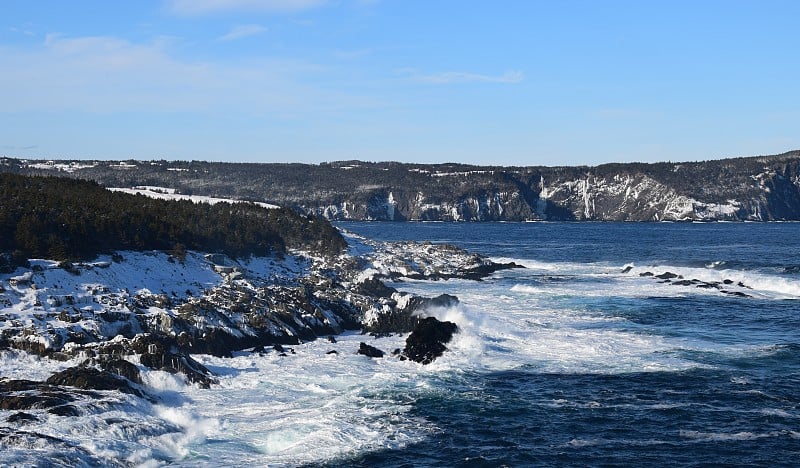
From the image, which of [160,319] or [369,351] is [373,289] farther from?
[160,319]

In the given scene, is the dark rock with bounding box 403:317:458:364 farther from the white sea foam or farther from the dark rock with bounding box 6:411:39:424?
the dark rock with bounding box 6:411:39:424

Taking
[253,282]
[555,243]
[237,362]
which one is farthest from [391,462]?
[555,243]

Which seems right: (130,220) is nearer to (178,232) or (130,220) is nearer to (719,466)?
(178,232)

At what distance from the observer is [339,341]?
129 ft

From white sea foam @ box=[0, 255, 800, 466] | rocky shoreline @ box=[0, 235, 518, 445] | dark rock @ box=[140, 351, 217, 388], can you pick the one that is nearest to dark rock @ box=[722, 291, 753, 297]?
white sea foam @ box=[0, 255, 800, 466]

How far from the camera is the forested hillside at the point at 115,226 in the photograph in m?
41.0

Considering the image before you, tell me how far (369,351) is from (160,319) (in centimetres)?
988

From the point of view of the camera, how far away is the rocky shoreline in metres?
26.7

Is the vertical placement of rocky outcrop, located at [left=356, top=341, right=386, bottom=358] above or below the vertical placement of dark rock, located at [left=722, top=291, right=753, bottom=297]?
below

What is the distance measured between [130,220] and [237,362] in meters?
17.7

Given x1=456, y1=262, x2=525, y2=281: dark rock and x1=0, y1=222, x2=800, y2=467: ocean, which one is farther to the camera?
x1=456, y1=262, x2=525, y2=281: dark rock

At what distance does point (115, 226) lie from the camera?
45.5 meters

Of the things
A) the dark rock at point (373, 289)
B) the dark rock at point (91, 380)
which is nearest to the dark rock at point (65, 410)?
the dark rock at point (91, 380)

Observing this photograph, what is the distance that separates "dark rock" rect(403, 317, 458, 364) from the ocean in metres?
0.74
